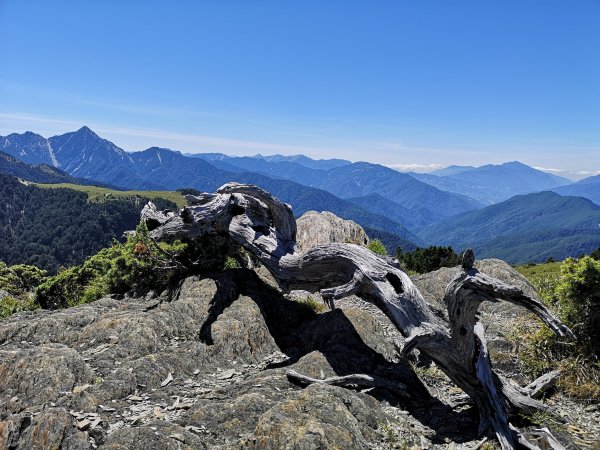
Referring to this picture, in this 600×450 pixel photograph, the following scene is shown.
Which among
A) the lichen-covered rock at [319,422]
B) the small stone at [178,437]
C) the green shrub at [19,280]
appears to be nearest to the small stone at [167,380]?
the small stone at [178,437]

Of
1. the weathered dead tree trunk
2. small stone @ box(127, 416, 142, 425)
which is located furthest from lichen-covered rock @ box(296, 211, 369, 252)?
small stone @ box(127, 416, 142, 425)

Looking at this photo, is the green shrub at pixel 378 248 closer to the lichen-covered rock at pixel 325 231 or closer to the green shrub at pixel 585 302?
the lichen-covered rock at pixel 325 231

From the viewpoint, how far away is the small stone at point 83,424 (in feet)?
25.8

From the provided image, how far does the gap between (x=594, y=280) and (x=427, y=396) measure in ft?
20.2

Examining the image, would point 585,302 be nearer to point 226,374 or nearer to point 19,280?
point 226,374

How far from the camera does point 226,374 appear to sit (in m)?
11.2

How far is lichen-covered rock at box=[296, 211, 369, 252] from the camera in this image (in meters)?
29.8

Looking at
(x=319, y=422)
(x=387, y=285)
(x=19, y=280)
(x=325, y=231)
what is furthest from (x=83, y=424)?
(x=19, y=280)

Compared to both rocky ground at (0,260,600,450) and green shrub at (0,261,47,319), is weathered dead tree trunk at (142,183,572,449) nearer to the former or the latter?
rocky ground at (0,260,600,450)

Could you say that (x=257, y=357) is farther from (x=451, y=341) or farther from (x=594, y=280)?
(x=594, y=280)

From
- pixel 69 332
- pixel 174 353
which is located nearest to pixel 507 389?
pixel 174 353

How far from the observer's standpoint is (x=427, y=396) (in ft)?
36.1

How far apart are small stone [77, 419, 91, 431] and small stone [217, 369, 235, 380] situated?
11.8 feet

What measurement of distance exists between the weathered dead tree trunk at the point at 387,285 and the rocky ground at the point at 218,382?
86 cm
